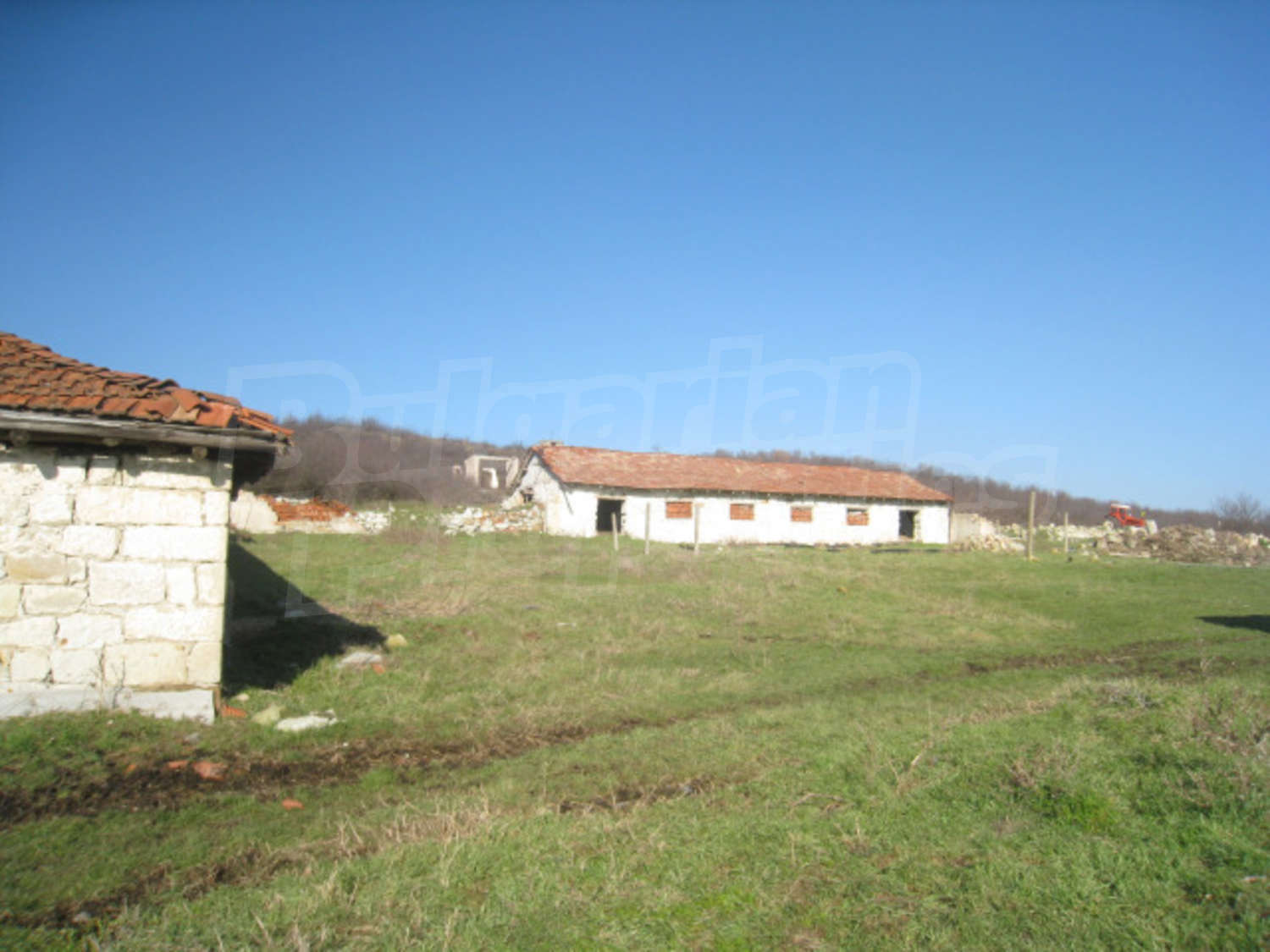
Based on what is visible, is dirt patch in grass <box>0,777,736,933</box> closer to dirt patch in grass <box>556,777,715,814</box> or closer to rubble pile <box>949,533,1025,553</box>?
dirt patch in grass <box>556,777,715,814</box>

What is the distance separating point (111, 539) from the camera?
24.6 feet

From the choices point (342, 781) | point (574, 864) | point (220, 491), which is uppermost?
point (220, 491)

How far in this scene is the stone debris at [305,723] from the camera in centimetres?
762

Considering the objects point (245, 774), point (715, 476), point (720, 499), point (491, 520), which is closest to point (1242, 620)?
point (245, 774)

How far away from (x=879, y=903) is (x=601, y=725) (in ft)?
15.2

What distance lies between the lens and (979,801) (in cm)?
507

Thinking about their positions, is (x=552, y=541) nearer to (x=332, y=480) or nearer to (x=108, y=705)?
(x=332, y=480)

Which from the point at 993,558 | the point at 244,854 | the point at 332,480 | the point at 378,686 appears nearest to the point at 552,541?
the point at 332,480

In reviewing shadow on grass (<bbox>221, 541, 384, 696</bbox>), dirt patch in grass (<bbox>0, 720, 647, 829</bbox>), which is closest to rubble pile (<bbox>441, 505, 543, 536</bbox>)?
shadow on grass (<bbox>221, 541, 384, 696</bbox>)

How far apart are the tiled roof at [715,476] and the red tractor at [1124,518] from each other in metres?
12.3

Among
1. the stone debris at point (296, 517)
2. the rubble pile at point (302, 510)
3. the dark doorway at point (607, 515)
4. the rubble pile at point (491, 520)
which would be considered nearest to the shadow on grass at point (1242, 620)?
the dark doorway at point (607, 515)

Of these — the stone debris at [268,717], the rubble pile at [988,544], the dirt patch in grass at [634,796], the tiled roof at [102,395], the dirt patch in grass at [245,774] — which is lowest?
the dirt patch in grass at [245,774]

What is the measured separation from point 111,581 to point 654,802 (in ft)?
18.6

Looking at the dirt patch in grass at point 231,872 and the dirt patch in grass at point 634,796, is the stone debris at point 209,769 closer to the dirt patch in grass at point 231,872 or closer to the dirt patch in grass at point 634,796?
the dirt patch in grass at point 231,872
